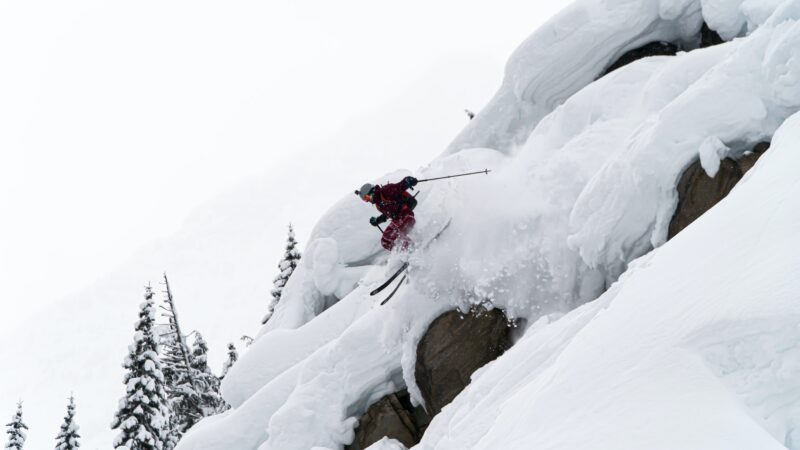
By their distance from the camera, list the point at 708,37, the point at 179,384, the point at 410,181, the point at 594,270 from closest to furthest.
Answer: the point at 594,270, the point at 410,181, the point at 708,37, the point at 179,384

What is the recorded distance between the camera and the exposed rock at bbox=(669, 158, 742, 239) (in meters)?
9.98

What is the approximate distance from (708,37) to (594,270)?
8.43 meters

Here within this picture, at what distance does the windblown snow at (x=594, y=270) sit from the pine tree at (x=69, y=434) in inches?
452

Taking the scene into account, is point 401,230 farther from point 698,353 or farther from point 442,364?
point 698,353

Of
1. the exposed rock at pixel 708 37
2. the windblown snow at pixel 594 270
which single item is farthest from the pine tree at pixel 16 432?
the exposed rock at pixel 708 37

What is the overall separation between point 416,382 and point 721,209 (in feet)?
25.4

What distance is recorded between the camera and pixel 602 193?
38.1ft

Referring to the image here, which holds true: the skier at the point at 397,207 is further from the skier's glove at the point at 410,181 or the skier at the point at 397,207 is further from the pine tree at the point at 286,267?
the pine tree at the point at 286,267

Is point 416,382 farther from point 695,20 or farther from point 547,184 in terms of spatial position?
point 695,20

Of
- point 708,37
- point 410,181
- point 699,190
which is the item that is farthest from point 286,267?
point 699,190

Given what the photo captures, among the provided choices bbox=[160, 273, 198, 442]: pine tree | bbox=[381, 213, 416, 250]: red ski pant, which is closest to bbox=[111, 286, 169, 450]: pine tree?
bbox=[160, 273, 198, 442]: pine tree

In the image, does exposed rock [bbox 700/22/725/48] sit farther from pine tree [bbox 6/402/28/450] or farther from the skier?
pine tree [bbox 6/402/28/450]

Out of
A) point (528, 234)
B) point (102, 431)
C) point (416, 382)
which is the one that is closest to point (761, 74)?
point (528, 234)

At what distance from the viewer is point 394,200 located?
14.1 m
